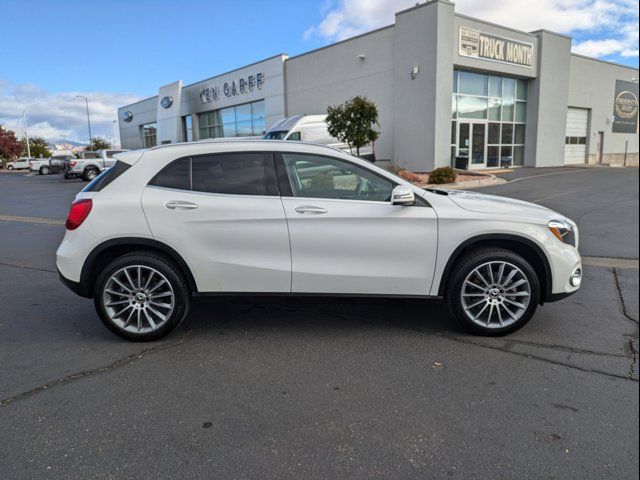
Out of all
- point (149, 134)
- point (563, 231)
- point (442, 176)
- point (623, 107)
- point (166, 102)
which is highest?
point (166, 102)

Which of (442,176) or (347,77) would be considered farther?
(347,77)

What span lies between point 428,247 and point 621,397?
171 centimetres

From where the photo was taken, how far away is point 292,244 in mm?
4059

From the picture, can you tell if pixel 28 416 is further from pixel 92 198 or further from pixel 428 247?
pixel 428 247

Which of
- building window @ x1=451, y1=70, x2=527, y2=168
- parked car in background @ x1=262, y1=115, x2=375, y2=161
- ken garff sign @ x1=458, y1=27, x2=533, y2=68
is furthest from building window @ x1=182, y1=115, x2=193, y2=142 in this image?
ken garff sign @ x1=458, y1=27, x2=533, y2=68

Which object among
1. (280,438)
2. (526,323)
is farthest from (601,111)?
(280,438)

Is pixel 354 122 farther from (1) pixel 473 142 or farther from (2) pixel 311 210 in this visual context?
(2) pixel 311 210

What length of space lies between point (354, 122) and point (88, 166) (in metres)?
18.7

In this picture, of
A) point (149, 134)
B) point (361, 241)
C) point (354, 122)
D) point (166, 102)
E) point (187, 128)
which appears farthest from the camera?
point (149, 134)

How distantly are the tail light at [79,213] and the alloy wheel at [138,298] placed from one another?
21.5 inches

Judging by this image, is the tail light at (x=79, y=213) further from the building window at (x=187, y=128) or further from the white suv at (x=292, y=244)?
the building window at (x=187, y=128)

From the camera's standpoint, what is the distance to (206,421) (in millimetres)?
2967

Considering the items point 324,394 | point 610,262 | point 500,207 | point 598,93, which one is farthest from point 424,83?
point 324,394

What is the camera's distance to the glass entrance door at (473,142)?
24.0m
